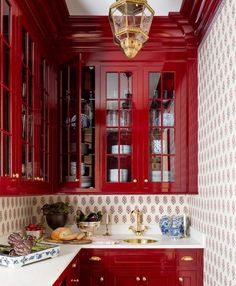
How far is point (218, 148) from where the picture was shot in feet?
11.0

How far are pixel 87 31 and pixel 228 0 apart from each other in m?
1.56

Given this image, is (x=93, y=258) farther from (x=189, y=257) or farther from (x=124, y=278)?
(x=189, y=257)

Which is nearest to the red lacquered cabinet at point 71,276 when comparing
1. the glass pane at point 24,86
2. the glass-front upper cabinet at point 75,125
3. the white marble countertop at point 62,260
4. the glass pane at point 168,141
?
the white marble countertop at point 62,260

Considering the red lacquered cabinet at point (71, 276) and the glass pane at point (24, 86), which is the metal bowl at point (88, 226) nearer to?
the red lacquered cabinet at point (71, 276)

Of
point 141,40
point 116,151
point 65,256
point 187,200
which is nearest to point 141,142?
point 116,151

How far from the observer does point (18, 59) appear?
286 cm

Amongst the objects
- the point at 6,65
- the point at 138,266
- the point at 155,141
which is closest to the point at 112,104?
the point at 155,141

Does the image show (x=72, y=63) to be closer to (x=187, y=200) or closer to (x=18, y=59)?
(x=18, y=59)

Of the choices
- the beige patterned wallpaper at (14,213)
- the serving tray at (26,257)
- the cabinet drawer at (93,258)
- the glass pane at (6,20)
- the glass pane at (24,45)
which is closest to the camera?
the glass pane at (6,20)

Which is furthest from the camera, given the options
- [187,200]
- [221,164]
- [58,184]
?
[187,200]

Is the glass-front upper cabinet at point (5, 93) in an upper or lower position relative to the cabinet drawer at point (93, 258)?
upper

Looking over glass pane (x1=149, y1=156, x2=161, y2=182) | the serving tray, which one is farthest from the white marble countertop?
glass pane (x1=149, y1=156, x2=161, y2=182)

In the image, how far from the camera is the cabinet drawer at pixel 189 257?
388cm

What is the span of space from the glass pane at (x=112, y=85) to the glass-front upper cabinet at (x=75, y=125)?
0.13m
